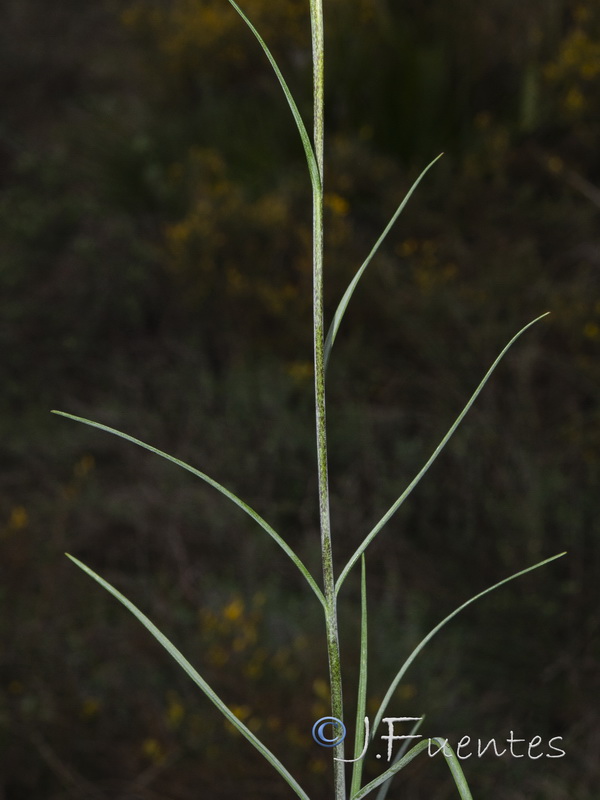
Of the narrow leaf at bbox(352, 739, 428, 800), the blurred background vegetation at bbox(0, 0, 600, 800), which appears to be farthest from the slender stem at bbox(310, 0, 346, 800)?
the blurred background vegetation at bbox(0, 0, 600, 800)

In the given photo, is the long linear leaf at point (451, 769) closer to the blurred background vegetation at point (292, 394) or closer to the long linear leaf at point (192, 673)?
the long linear leaf at point (192, 673)

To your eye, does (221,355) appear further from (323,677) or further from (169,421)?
(323,677)

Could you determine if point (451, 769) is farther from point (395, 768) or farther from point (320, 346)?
point (320, 346)

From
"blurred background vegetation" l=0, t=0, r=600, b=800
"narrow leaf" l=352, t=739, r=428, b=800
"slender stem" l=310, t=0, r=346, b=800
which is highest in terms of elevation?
"slender stem" l=310, t=0, r=346, b=800

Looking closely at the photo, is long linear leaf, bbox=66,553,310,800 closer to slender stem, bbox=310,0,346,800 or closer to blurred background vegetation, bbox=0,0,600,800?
Result: slender stem, bbox=310,0,346,800

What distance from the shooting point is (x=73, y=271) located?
8.38ft

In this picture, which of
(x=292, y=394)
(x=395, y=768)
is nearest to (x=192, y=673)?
(x=395, y=768)

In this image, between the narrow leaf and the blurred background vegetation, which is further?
the blurred background vegetation

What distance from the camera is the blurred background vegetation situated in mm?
1246

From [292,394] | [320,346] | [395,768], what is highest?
[320,346]

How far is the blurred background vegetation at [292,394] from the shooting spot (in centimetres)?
125

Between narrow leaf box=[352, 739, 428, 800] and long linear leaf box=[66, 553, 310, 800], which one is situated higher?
long linear leaf box=[66, 553, 310, 800]

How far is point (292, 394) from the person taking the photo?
6.82 ft

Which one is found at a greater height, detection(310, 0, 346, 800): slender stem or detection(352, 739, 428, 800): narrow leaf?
detection(310, 0, 346, 800): slender stem
